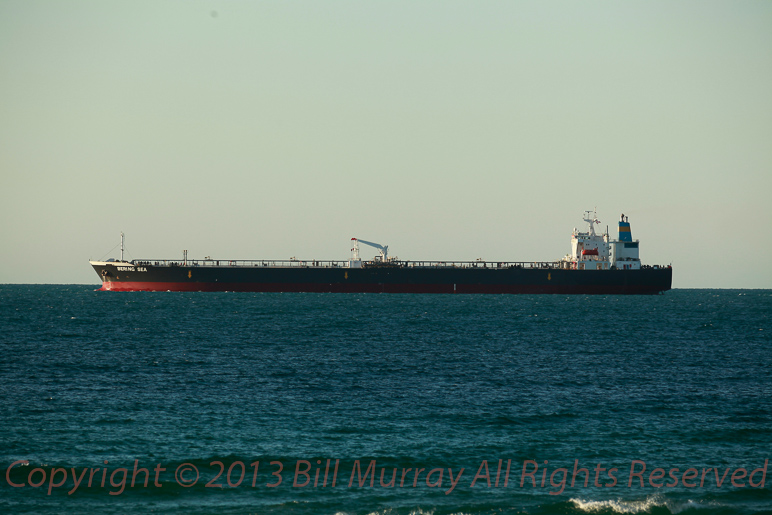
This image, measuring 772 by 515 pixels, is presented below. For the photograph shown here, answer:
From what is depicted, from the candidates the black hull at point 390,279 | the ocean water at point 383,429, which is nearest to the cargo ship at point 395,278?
the black hull at point 390,279

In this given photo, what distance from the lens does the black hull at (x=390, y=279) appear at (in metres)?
122

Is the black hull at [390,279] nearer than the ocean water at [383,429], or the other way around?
the ocean water at [383,429]

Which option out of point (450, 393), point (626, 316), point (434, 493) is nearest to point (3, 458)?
point (434, 493)

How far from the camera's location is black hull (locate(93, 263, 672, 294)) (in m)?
122

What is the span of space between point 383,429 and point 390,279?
328 ft

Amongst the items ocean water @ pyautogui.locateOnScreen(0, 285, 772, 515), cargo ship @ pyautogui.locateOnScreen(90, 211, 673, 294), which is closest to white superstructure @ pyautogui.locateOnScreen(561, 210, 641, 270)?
cargo ship @ pyautogui.locateOnScreen(90, 211, 673, 294)

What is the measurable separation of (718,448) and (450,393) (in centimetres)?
1163

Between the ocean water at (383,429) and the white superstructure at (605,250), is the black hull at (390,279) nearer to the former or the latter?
the white superstructure at (605,250)

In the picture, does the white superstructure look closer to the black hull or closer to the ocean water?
the black hull

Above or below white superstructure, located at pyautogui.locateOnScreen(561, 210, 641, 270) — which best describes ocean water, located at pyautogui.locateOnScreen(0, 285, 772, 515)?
below

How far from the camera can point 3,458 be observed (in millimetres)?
21062

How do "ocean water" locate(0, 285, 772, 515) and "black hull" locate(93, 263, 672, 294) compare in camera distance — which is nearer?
"ocean water" locate(0, 285, 772, 515)

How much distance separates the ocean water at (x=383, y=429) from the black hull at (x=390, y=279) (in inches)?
2847

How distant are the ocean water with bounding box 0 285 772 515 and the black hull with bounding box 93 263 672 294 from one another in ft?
237
